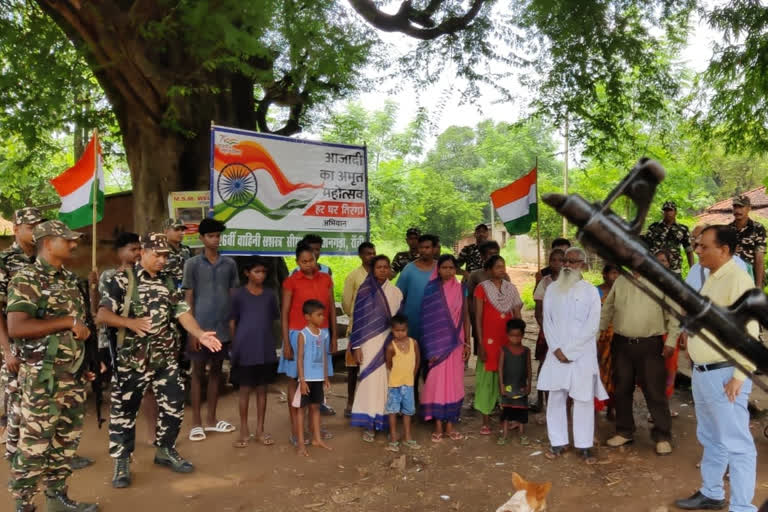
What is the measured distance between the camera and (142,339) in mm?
4289

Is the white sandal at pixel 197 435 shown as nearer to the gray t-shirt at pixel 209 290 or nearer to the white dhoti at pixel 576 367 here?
the gray t-shirt at pixel 209 290

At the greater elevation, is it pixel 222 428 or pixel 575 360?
pixel 575 360

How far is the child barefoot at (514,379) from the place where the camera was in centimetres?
529

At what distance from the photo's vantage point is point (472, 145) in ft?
165

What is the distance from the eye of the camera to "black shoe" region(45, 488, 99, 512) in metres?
3.77

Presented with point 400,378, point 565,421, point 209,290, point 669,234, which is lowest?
point 565,421

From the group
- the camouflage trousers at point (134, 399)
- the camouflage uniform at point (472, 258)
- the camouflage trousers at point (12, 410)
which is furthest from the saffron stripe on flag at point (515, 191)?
the camouflage trousers at point (12, 410)

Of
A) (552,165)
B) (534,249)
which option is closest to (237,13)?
(534,249)

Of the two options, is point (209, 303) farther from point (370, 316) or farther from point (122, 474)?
point (122, 474)

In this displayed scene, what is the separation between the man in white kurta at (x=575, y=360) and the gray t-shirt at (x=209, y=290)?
312 cm

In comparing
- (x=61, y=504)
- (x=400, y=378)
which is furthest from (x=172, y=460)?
(x=400, y=378)

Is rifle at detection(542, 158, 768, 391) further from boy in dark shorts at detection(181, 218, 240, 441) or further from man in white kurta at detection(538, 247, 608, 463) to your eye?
boy in dark shorts at detection(181, 218, 240, 441)

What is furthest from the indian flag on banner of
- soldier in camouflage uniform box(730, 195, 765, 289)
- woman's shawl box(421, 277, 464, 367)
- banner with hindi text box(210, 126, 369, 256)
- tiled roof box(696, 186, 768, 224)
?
tiled roof box(696, 186, 768, 224)

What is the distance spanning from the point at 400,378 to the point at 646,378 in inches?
86.5
